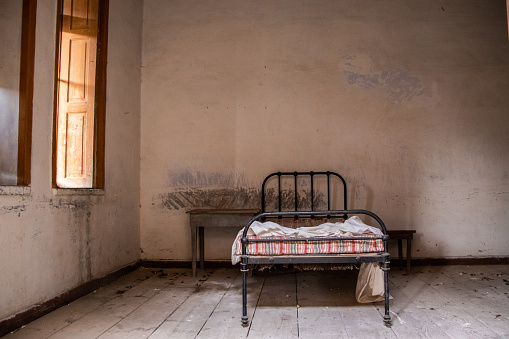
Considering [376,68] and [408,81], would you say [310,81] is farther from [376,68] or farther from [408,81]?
[408,81]

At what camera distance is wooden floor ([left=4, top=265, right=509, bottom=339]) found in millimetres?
2465

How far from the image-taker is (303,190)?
181 inches

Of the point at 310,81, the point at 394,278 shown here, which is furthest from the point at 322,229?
the point at 310,81

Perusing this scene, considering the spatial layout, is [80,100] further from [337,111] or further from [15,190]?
[337,111]

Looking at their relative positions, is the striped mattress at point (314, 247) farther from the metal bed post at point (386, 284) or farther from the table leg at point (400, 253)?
the table leg at point (400, 253)

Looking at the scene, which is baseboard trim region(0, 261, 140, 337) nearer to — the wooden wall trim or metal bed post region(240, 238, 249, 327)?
the wooden wall trim

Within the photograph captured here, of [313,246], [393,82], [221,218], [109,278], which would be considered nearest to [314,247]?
[313,246]

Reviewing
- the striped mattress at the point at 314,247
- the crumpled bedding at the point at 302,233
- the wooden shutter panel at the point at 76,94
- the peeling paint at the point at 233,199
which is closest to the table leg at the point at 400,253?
the peeling paint at the point at 233,199

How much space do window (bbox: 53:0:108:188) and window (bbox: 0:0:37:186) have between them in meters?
0.85

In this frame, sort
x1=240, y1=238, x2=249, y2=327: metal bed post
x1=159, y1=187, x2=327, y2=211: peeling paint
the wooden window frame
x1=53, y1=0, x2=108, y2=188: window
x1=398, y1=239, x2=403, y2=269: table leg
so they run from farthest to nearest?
x1=159, y1=187, x2=327, y2=211: peeling paint
x1=398, y1=239, x2=403, y2=269: table leg
x1=53, y1=0, x2=108, y2=188: window
the wooden window frame
x1=240, y1=238, x2=249, y2=327: metal bed post

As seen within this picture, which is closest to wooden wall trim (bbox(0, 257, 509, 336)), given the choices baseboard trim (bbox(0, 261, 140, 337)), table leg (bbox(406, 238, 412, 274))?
baseboard trim (bbox(0, 261, 140, 337))

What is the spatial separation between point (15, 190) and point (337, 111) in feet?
11.2

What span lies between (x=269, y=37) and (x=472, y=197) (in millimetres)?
3071

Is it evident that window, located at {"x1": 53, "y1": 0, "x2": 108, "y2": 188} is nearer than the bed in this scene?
No
